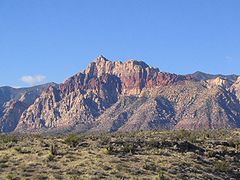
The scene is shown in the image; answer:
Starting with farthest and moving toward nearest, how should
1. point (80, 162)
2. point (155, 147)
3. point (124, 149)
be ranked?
point (155, 147) → point (124, 149) → point (80, 162)

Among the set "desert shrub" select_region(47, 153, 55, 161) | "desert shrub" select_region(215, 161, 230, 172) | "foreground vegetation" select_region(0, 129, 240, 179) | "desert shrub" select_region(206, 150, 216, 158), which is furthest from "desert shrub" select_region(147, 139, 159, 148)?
"desert shrub" select_region(47, 153, 55, 161)

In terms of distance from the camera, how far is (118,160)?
1583 inches

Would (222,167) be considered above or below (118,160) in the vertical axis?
below

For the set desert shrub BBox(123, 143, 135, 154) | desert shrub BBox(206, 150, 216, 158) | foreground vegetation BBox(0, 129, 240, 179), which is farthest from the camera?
desert shrub BBox(206, 150, 216, 158)

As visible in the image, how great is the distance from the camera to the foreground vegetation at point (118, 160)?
36156mm

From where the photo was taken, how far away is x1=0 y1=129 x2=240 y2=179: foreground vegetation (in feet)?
119

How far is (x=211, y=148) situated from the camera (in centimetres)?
4988

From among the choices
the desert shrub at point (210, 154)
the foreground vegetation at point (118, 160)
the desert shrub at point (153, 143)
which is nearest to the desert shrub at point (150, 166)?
the foreground vegetation at point (118, 160)

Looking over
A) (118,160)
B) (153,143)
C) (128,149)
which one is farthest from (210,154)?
(118,160)

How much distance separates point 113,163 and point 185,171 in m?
5.58

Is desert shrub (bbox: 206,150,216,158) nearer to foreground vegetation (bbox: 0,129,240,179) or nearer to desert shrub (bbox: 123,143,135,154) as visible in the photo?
foreground vegetation (bbox: 0,129,240,179)

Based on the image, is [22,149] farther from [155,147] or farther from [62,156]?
[155,147]

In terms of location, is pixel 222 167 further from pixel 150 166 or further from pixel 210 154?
pixel 150 166

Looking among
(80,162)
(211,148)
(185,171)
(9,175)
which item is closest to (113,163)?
(80,162)
